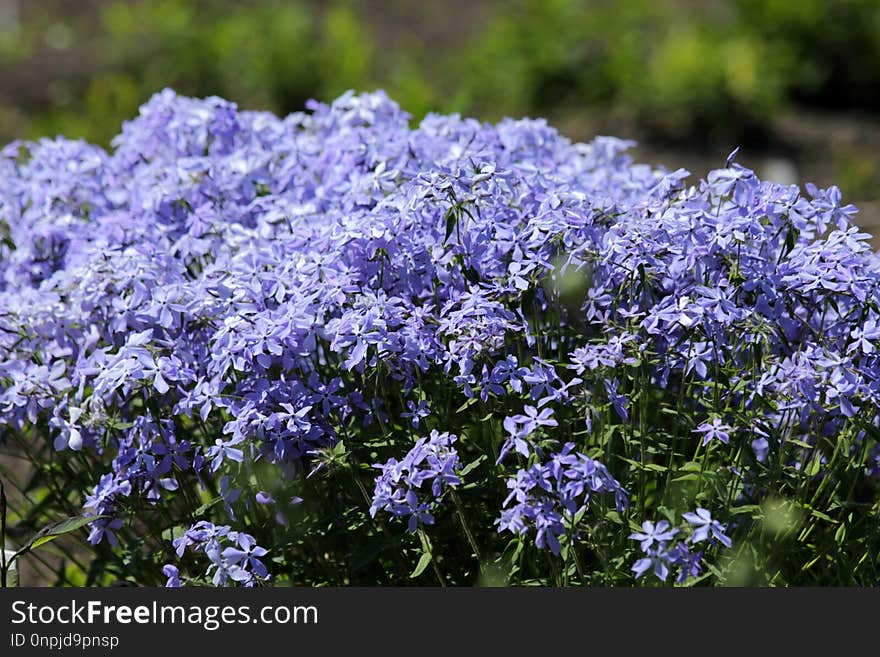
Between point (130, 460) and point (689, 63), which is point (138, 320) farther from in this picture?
point (689, 63)

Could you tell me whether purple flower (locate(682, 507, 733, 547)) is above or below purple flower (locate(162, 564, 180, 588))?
below

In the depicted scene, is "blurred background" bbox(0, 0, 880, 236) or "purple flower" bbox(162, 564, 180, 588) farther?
"blurred background" bbox(0, 0, 880, 236)

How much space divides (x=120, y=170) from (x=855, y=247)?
8.08 feet

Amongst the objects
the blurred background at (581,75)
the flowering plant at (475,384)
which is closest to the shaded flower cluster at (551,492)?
the flowering plant at (475,384)

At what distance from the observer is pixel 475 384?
9.07ft

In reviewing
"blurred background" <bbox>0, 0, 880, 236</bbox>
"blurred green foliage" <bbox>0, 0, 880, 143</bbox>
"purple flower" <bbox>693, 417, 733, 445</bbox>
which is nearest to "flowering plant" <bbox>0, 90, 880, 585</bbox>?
"purple flower" <bbox>693, 417, 733, 445</bbox>

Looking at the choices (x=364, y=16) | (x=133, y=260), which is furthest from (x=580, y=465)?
(x=364, y=16)

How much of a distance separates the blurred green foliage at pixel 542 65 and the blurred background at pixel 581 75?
0.05 feet

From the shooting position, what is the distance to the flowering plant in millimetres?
2576

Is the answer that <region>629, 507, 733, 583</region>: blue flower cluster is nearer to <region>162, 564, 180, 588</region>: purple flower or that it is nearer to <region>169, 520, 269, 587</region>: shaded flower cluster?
<region>169, 520, 269, 587</region>: shaded flower cluster

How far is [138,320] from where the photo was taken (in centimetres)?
296

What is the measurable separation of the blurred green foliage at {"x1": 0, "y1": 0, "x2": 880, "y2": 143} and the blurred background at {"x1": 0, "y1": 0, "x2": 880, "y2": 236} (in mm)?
14

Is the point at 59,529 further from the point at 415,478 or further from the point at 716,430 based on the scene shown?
the point at 716,430

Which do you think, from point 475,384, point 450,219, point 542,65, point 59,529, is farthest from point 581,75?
point 59,529
